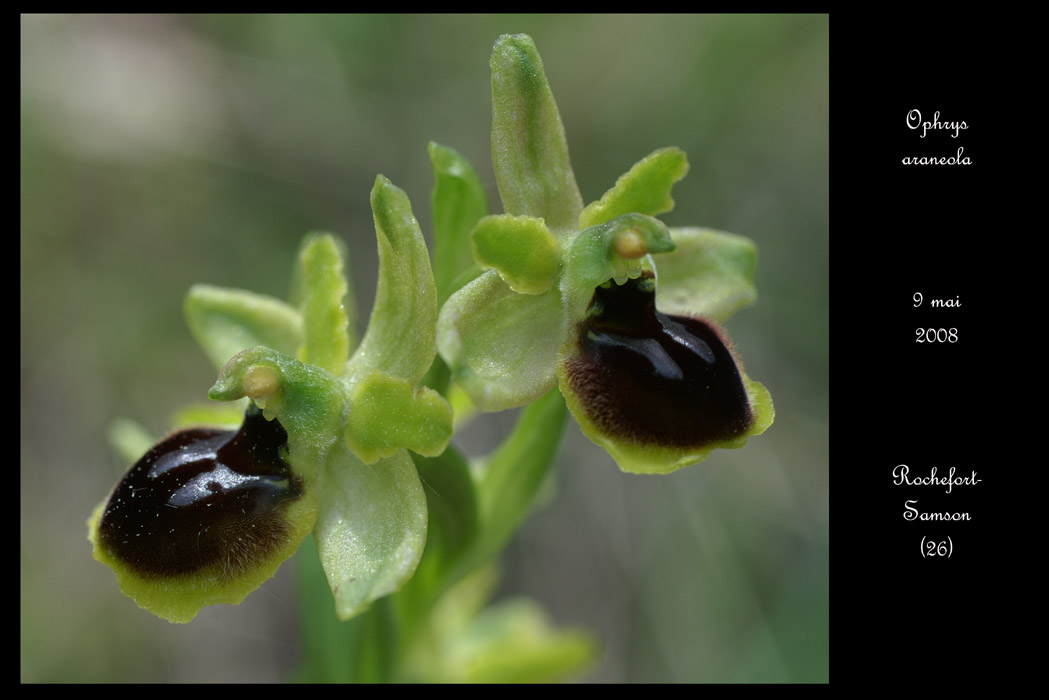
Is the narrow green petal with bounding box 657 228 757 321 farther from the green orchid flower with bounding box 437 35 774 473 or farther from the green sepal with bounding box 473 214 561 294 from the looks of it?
the green sepal with bounding box 473 214 561 294

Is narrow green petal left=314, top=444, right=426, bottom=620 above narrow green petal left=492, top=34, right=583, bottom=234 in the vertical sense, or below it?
below

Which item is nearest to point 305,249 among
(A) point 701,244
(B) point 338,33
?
(A) point 701,244

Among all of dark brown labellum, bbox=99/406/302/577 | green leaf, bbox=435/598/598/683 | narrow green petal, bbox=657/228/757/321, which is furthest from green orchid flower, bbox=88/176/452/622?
green leaf, bbox=435/598/598/683

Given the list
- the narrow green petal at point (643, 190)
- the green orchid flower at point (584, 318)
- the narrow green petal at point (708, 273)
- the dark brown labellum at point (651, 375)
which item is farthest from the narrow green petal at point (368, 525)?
the narrow green petal at point (708, 273)

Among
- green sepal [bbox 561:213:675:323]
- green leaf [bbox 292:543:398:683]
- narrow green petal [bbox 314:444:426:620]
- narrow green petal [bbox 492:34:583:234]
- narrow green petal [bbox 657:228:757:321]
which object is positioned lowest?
green leaf [bbox 292:543:398:683]
